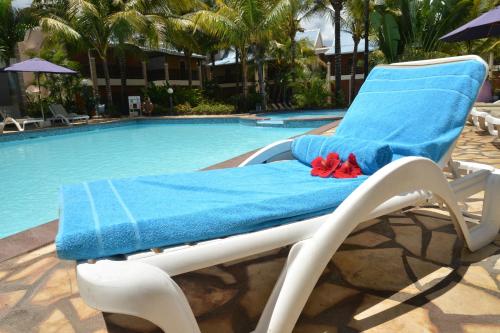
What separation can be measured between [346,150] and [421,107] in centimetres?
61

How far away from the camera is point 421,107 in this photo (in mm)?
2439

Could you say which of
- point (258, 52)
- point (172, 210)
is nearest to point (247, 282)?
point (172, 210)

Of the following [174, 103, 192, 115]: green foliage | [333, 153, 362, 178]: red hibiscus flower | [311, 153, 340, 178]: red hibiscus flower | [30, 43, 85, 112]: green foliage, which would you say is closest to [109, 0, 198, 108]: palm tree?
[30, 43, 85, 112]: green foliage

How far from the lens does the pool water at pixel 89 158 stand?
4.91m

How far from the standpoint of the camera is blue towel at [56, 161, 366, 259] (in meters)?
1.35

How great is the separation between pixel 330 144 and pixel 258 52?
15506 mm

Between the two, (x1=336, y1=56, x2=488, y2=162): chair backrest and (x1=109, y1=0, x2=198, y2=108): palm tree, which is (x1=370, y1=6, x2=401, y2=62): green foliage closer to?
(x1=109, y1=0, x2=198, y2=108): palm tree

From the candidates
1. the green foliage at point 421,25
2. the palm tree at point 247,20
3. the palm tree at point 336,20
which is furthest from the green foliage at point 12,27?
the green foliage at point 421,25

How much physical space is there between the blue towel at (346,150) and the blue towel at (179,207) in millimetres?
229

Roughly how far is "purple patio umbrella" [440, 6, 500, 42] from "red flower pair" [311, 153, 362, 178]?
22.4 feet

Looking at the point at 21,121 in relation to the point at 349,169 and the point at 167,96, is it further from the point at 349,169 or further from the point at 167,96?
the point at 349,169

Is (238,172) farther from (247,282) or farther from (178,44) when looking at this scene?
(178,44)

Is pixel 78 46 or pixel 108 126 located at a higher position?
pixel 78 46

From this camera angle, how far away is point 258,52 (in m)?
17.2
